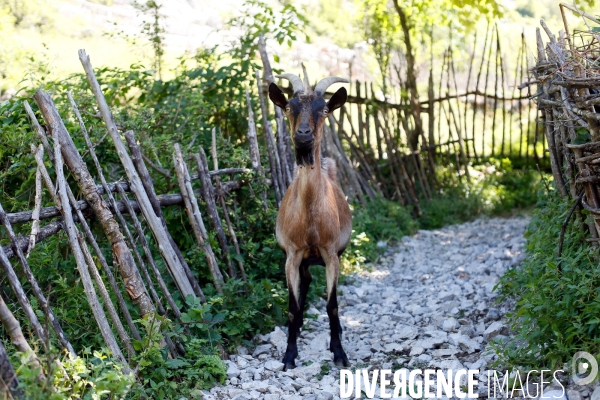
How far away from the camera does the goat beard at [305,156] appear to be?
18.5ft

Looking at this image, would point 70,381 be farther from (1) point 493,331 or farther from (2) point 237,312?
(1) point 493,331

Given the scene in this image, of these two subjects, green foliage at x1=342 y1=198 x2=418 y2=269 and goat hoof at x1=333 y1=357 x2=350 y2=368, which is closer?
goat hoof at x1=333 y1=357 x2=350 y2=368

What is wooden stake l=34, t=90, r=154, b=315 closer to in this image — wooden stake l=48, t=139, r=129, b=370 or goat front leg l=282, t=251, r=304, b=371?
wooden stake l=48, t=139, r=129, b=370

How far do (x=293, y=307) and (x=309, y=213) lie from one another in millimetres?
877

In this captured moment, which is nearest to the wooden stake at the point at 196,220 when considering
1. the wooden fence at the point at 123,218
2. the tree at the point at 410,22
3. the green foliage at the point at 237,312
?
the wooden fence at the point at 123,218

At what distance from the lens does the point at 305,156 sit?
225 inches

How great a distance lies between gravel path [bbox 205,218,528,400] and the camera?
17.7 ft

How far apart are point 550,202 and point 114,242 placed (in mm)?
3918

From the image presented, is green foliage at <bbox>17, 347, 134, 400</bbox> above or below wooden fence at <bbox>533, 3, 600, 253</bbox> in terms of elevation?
below

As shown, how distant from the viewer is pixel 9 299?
5102 mm

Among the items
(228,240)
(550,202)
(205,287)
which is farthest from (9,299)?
(550,202)

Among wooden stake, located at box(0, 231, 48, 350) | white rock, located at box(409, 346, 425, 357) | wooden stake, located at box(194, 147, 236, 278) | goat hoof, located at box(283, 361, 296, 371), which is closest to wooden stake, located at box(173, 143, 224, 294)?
wooden stake, located at box(194, 147, 236, 278)

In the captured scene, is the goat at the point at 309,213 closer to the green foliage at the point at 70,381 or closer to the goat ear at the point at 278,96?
the goat ear at the point at 278,96

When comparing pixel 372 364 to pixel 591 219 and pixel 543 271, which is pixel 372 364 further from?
pixel 591 219
